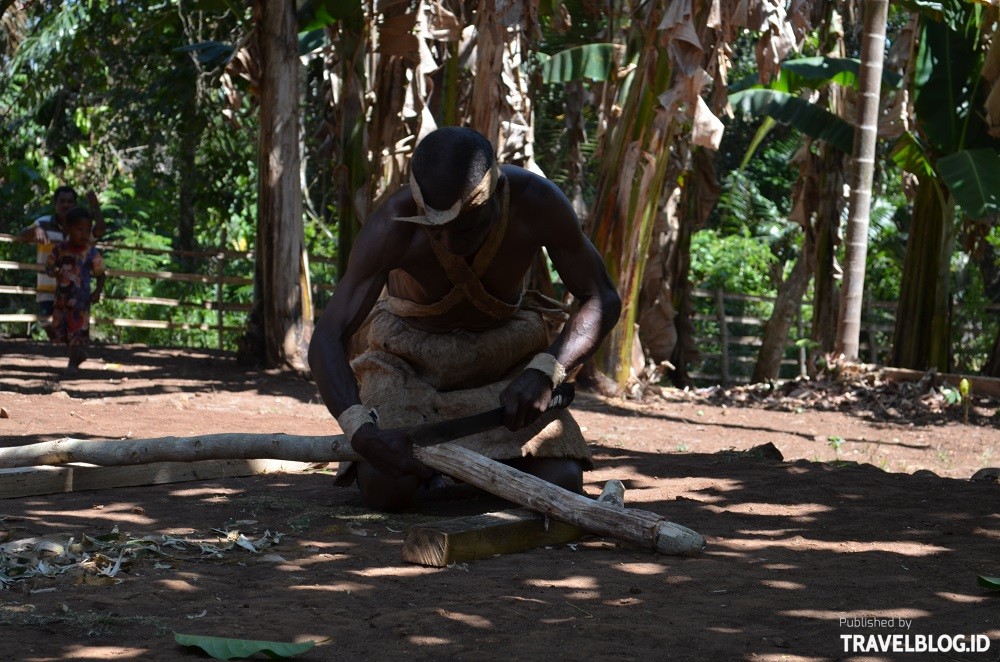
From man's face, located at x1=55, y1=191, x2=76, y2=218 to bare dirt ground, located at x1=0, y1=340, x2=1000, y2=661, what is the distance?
3721 mm

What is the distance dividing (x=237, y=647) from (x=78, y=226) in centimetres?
766

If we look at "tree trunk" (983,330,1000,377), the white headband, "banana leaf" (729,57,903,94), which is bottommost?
"tree trunk" (983,330,1000,377)

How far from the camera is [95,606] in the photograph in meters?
2.70

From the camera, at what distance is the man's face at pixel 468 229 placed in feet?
12.1

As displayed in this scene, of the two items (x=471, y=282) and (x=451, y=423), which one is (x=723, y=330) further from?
(x=451, y=423)

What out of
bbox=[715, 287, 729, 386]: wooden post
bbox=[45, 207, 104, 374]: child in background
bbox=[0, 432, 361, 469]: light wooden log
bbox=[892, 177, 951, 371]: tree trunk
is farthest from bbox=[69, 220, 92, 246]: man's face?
bbox=[715, 287, 729, 386]: wooden post

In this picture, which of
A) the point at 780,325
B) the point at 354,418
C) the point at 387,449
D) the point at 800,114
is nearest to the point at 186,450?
the point at 354,418

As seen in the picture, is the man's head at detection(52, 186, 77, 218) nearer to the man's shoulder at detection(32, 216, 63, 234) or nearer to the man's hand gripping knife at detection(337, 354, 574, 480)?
the man's shoulder at detection(32, 216, 63, 234)

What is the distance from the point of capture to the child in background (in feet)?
29.7

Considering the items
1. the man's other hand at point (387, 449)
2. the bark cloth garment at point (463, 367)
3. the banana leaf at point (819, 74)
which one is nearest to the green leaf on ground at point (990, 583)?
the bark cloth garment at point (463, 367)

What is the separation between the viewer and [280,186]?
9719 millimetres

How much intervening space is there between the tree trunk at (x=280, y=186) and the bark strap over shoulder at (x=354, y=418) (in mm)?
6457

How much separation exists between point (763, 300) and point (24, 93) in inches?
393

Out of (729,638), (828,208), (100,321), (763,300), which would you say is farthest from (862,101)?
(100,321)
